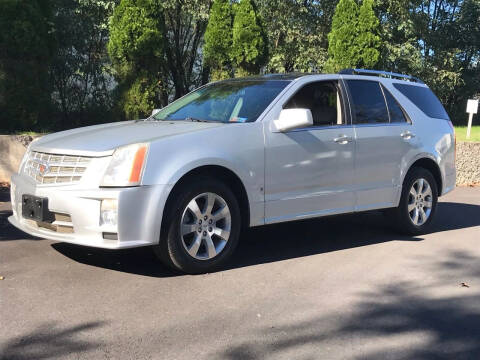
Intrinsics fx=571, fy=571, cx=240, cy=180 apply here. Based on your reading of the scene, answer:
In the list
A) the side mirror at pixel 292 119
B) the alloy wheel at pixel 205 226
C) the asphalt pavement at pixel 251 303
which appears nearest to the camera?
the asphalt pavement at pixel 251 303

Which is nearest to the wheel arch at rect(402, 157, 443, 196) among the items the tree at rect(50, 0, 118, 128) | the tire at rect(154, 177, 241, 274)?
the tire at rect(154, 177, 241, 274)

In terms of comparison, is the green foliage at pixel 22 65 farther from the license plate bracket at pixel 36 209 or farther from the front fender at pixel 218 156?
the front fender at pixel 218 156

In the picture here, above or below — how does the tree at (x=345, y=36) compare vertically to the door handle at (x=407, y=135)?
above

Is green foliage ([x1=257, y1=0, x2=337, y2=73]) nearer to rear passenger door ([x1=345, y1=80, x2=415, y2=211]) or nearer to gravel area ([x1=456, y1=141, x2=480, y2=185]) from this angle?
gravel area ([x1=456, y1=141, x2=480, y2=185])

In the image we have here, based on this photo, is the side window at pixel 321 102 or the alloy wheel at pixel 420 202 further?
the alloy wheel at pixel 420 202

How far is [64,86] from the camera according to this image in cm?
1350

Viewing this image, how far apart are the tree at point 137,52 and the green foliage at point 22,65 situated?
1.91 m

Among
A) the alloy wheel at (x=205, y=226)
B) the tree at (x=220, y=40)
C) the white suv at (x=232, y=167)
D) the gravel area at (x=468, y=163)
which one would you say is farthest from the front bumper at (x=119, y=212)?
the tree at (x=220, y=40)

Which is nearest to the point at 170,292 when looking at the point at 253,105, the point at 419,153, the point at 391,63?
the point at 253,105

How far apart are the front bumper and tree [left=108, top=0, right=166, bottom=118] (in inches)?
311

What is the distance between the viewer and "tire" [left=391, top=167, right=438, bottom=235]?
6.69 metres

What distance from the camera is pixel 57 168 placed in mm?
4684

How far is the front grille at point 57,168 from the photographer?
179 inches

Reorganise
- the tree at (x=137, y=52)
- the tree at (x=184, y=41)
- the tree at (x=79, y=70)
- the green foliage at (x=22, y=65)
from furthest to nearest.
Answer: the tree at (x=184, y=41) < the tree at (x=79, y=70) < the tree at (x=137, y=52) < the green foliage at (x=22, y=65)
